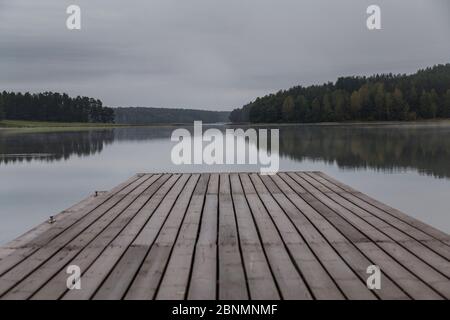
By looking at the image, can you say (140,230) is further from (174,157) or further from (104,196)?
(174,157)

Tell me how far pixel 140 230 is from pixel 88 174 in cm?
867

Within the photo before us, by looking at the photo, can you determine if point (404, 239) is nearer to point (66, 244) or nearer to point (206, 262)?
point (206, 262)

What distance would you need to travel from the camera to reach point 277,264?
3.31m

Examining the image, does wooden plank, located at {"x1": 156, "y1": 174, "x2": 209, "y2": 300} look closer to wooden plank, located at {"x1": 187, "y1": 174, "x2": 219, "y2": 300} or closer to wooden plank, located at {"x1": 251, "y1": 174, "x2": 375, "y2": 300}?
wooden plank, located at {"x1": 187, "y1": 174, "x2": 219, "y2": 300}

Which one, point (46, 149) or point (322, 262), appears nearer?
point (322, 262)

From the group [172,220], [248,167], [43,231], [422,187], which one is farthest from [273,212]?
[248,167]

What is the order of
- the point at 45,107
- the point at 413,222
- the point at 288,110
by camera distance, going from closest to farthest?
the point at 413,222, the point at 288,110, the point at 45,107

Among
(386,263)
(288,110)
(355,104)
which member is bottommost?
(386,263)

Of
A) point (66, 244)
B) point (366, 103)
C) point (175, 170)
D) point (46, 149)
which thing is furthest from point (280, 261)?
point (366, 103)

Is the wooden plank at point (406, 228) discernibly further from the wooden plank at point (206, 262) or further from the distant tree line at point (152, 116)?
the distant tree line at point (152, 116)

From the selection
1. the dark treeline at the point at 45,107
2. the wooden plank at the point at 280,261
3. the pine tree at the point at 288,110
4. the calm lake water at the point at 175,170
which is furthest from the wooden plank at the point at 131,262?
the dark treeline at the point at 45,107

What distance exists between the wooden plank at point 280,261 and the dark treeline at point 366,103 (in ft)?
277

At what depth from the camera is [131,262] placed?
3.39 m

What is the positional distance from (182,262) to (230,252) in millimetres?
496
